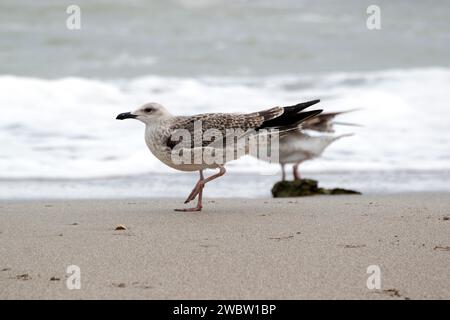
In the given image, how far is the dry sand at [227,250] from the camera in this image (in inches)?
149

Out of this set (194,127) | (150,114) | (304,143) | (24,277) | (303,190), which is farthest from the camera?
(304,143)

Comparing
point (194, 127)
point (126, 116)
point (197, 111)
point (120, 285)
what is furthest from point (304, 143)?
point (120, 285)

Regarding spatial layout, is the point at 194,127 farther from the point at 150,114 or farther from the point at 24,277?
the point at 24,277

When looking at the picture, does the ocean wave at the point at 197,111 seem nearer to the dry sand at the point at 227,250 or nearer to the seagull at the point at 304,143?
Answer: the seagull at the point at 304,143

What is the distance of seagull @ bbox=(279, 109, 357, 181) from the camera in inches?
333

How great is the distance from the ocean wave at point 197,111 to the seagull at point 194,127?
2.33 meters

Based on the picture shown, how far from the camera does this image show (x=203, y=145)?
6.00 meters

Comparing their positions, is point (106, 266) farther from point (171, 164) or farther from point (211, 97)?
point (211, 97)

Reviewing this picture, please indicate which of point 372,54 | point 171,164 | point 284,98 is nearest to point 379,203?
point 171,164

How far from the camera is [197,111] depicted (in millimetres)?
11891

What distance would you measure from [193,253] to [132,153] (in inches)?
191

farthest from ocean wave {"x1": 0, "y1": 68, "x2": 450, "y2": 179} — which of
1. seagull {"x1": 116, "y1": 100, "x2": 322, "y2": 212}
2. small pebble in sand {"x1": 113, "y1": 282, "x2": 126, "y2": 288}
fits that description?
small pebble in sand {"x1": 113, "y1": 282, "x2": 126, "y2": 288}

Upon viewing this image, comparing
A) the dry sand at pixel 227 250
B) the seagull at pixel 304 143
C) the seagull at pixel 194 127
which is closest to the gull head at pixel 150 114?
the seagull at pixel 194 127

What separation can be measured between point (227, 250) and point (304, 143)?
13.6 ft
